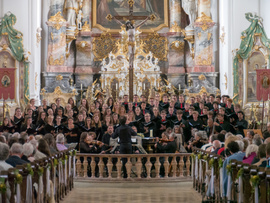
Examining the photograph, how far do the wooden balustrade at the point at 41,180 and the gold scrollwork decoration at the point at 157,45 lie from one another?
475 inches

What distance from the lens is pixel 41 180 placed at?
8484mm

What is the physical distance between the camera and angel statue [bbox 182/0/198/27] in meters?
22.8

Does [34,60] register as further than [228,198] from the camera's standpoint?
Yes

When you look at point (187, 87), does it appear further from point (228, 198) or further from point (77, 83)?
point (228, 198)

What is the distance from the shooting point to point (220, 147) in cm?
1051

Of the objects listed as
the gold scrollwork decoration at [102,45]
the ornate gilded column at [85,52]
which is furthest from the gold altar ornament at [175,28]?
the ornate gilded column at [85,52]

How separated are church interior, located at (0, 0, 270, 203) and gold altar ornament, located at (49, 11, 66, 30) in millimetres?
43

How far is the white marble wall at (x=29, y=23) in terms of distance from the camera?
68.8 ft

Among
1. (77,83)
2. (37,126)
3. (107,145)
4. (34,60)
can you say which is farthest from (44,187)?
(77,83)

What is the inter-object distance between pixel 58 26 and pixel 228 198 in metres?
15.0

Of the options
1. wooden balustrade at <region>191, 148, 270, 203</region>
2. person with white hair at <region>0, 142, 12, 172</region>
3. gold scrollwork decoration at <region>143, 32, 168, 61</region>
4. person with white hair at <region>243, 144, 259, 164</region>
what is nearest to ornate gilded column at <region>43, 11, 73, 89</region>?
gold scrollwork decoration at <region>143, 32, 168, 61</region>

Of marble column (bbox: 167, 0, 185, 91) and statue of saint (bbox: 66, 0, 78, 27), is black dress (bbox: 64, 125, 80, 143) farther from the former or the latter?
marble column (bbox: 167, 0, 185, 91)

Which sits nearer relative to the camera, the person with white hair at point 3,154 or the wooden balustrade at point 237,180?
the wooden balustrade at point 237,180

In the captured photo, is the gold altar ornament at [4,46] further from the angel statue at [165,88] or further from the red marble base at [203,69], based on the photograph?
the red marble base at [203,69]
